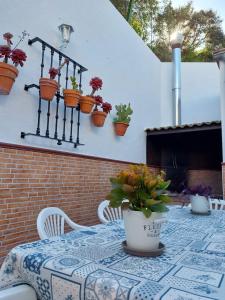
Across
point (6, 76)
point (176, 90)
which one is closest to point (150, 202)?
point (6, 76)

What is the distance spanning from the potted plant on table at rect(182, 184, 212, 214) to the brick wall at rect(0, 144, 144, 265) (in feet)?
5.60

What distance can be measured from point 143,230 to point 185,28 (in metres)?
10.6

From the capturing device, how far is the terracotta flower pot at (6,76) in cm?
244

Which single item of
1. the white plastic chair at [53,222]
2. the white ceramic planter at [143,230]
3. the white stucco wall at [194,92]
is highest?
the white stucco wall at [194,92]

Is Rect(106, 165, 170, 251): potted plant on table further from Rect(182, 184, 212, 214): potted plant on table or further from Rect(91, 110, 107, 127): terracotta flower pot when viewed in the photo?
Rect(91, 110, 107, 127): terracotta flower pot

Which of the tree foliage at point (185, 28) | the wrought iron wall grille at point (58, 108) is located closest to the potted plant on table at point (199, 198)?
the wrought iron wall grille at point (58, 108)

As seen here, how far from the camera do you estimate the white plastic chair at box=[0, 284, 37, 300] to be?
93 cm

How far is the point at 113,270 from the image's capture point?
3.24 ft

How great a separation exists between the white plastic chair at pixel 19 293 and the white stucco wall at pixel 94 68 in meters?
1.89

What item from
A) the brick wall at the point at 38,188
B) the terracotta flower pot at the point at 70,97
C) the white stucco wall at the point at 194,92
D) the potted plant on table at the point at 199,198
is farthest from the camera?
the white stucco wall at the point at 194,92

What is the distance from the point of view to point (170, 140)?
22.3 ft

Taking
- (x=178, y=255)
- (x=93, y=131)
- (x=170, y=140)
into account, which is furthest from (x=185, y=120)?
(x=178, y=255)

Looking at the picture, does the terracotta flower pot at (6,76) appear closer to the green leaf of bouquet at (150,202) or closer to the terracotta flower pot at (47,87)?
the terracotta flower pot at (47,87)

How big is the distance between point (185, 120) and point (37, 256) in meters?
6.95
